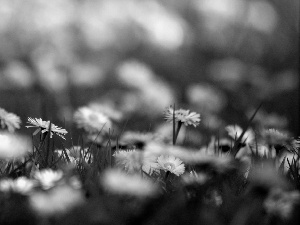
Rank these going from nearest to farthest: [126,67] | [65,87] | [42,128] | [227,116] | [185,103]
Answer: [42,128] < [227,116] < [185,103] < [65,87] < [126,67]

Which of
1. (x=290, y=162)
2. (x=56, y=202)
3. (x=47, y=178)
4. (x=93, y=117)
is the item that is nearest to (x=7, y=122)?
(x=93, y=117)

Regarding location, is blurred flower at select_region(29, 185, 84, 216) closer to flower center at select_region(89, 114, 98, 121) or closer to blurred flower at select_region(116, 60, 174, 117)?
flower center at select_region(89, 114, 98, 121)

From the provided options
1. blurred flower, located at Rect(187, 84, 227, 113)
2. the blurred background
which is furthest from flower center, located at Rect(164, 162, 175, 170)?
blurred flower, located at Rect(187, 84, 227, 113)

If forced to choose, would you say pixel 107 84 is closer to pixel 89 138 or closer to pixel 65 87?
pixel 65 87

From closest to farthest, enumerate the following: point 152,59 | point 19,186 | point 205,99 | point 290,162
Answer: point 19,186
point 290,162
point 205,99
point 152,59

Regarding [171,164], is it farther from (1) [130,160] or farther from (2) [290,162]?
(2) [290,162]

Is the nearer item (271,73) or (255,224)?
(255,224)

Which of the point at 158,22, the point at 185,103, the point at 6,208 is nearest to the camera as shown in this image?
the point at 6,208

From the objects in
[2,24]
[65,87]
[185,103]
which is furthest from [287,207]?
[2,24]
